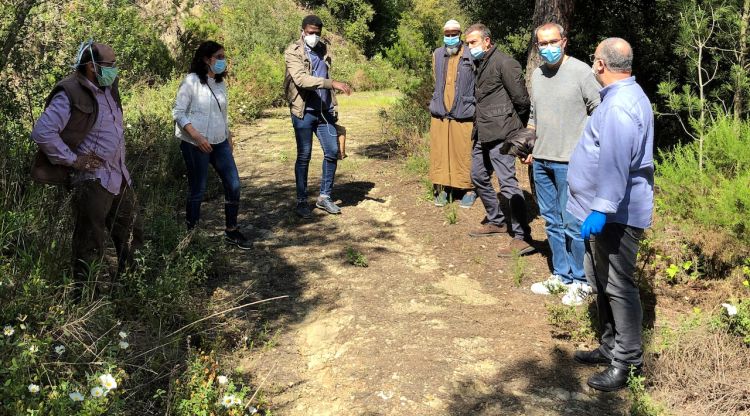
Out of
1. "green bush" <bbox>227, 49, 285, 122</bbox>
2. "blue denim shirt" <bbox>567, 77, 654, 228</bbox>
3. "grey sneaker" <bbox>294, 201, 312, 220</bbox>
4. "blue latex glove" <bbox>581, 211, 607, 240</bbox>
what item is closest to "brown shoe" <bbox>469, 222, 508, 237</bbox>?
"grey sneaker" <bbox>294, 201, 312, 220</bbox>

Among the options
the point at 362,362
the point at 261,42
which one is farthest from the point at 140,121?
the point at 261,42

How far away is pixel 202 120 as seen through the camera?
208 inches

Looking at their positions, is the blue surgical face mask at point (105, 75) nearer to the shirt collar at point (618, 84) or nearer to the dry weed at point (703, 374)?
the shirt collar at point (618, 84)

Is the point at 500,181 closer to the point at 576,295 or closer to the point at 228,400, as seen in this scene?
the point at 576,295

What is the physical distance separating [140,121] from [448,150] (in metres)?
4.32

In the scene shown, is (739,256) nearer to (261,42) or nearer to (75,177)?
(75,177)

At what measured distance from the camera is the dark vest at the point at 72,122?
377cm

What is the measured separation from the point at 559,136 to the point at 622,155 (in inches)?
55.5

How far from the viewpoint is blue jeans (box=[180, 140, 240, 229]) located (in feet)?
17.7

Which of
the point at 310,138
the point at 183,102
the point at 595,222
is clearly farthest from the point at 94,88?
the point at 595,222

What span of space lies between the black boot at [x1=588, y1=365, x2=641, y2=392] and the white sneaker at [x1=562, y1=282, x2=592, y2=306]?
104 centimetres

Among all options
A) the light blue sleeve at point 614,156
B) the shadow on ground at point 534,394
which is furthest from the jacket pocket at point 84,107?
the light blue sleeve at point 614,156

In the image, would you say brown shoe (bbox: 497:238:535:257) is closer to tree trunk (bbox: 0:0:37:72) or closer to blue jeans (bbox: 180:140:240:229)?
blue jeans (bbox: 180:140:240:229)

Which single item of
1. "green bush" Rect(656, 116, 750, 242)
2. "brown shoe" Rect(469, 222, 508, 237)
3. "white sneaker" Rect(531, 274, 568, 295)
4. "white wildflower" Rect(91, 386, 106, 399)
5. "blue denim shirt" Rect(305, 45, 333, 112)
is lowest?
"white sneaker" Rect(531, 274, 568, 295)
